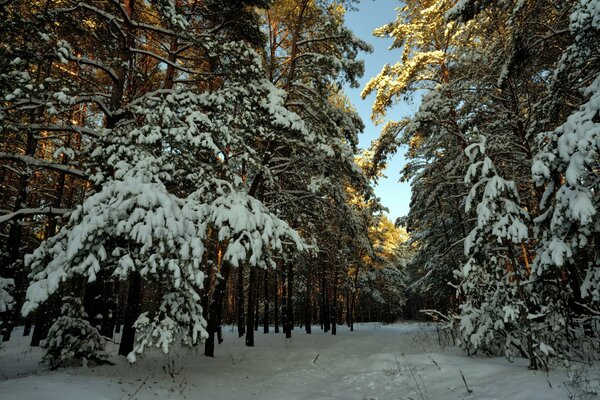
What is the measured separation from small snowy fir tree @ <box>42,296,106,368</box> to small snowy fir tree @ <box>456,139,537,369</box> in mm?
7289

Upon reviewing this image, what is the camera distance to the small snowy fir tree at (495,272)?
5574 millimetres

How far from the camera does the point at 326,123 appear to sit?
10508mm

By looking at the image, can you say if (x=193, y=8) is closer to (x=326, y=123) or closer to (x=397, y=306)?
(x=326, y=123)

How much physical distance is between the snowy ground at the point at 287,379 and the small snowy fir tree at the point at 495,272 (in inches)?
20.6

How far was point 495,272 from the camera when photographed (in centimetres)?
677

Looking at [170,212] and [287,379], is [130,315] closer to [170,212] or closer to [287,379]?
[287,379]

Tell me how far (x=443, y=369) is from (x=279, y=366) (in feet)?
14.9

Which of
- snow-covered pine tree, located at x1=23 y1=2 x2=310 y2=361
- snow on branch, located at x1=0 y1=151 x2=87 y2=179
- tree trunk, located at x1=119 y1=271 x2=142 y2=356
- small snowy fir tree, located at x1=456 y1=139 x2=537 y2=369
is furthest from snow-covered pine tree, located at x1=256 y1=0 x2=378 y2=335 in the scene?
snow on branch, located at x1=0 y1=151 x2=87 y2=179

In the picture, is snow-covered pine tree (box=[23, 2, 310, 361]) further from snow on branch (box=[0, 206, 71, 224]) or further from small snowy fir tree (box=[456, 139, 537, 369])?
small snowy fir tree (box=[456, 139, 537, 369])

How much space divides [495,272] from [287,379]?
17.4 feet

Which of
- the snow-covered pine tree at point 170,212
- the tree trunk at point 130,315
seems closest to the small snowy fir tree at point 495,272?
the snow-covered pine tree at point 170,212

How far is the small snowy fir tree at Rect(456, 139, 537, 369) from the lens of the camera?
5574 millimetres

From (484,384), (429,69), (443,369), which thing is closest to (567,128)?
(484,384)

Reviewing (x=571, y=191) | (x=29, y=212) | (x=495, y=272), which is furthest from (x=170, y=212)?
(x=495, y=272)
